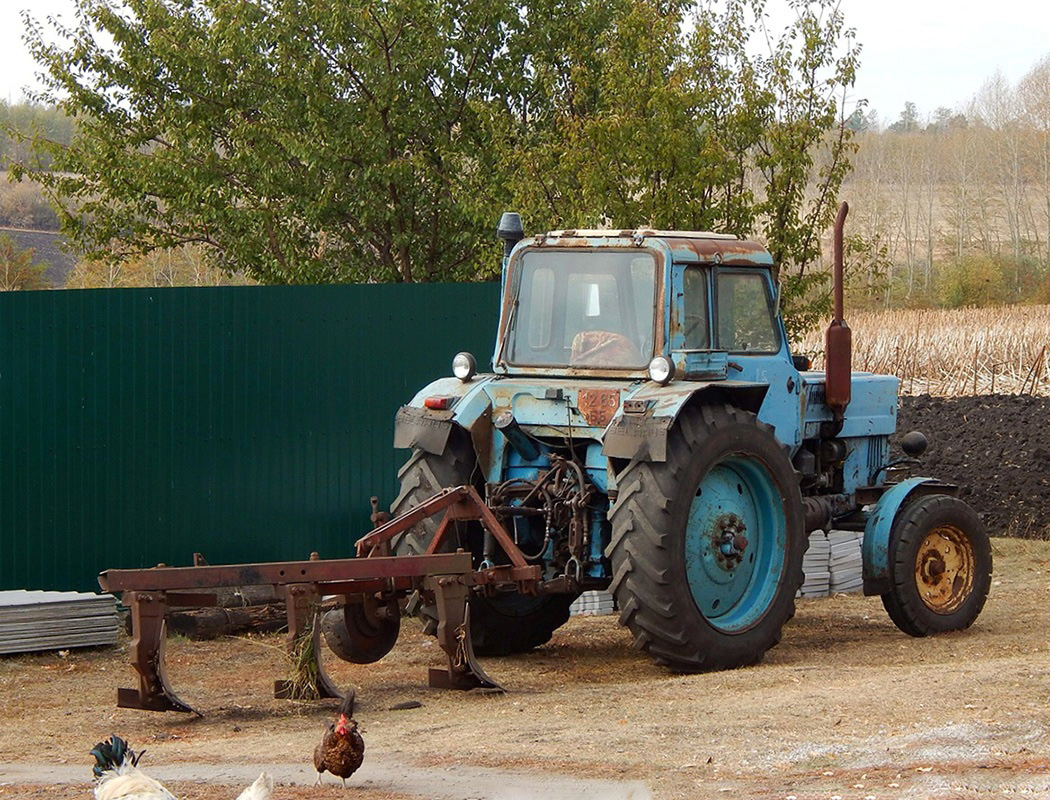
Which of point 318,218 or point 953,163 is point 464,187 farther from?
point 953,163

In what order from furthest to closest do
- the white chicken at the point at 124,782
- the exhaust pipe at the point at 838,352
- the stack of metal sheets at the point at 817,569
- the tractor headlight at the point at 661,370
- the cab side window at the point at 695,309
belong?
the stack of metal sheets at the point at 817,569 < the exhaust pipe at the point at 838,352 < the cab side window at the point at 695,309 < the tractor headlight at the point at 661,370 < the white chicken at the point at 124,782

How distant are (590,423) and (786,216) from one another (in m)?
5.77

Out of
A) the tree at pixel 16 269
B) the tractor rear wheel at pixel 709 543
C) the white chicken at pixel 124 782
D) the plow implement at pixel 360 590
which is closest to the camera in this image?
the white chicken at pixel 124 782

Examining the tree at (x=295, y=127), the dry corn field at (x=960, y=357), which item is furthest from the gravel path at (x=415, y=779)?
the dry corn field at (x=960, y=357)

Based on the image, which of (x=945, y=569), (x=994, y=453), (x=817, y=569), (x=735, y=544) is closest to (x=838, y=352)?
(x=945, y=569)

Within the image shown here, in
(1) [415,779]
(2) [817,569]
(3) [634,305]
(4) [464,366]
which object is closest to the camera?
(1) [415,779]

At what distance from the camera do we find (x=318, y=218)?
16156 mm

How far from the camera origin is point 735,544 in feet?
31.0

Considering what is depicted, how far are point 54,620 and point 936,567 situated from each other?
20.4 feet

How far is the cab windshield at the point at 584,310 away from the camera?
31.2ft

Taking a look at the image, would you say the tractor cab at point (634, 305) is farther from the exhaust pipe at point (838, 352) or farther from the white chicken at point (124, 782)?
the white chicken at point (124, 782)

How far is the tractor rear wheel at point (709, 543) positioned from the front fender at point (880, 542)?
45.4 inches

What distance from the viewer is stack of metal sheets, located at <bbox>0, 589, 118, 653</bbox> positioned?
10.2 meters

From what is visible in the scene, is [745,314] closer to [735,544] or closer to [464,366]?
[735,544]
